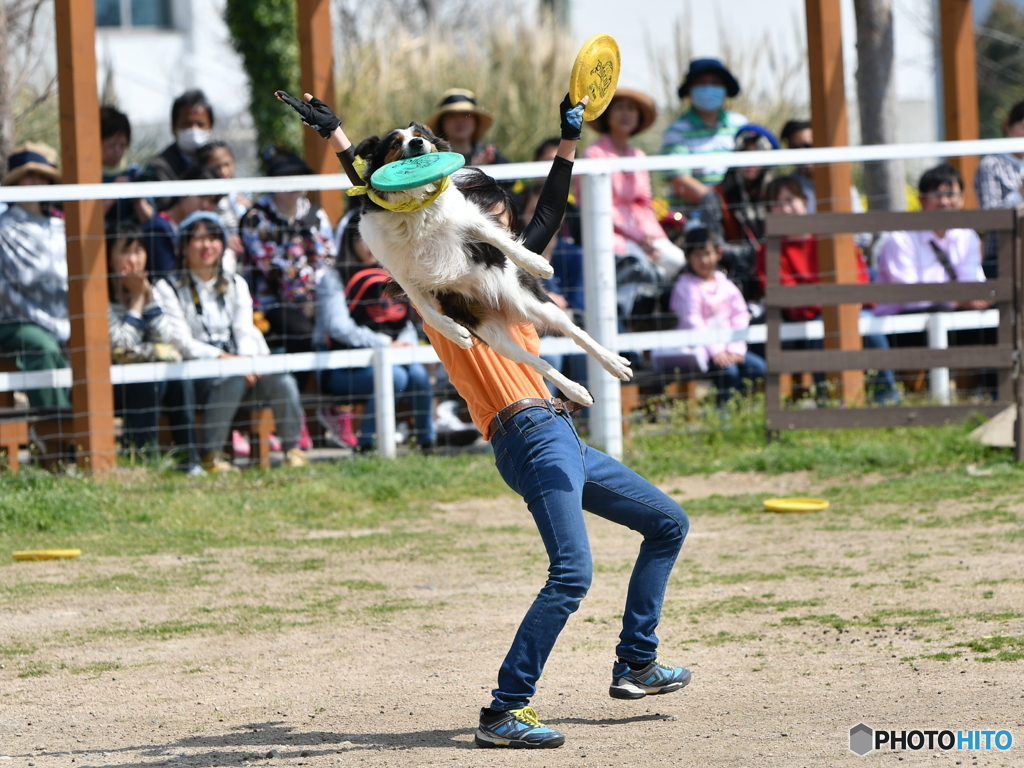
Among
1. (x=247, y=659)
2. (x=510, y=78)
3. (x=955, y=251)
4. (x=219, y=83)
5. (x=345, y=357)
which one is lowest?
(x=247, y=659)

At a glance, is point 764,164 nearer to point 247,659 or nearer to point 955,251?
point 955,251

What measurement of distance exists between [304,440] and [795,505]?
10.9 feet

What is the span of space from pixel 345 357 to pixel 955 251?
177 inches

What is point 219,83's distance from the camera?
73.8 feet

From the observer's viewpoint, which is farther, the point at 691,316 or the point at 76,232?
the point at 691,316

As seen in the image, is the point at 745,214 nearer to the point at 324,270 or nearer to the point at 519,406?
the point at 324,270

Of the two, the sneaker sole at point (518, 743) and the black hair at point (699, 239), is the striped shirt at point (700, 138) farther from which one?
the sneaker sole at point (518, 743)

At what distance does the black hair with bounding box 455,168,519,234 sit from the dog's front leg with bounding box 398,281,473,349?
0.31 m

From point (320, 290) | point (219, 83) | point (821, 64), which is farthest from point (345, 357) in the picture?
point (219, 83)

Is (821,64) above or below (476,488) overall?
above

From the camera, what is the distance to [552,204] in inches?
164

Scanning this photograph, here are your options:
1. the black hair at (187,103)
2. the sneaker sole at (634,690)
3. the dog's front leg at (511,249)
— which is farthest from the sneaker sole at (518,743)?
the black hair at (187,103)

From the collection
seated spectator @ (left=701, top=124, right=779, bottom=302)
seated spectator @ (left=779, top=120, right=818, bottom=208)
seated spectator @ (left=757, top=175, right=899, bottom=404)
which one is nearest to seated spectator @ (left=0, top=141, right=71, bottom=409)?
seated spectator @ (left=701, top=124, right=779, bottom=302)

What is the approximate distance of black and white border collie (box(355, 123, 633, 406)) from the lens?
374 cm
